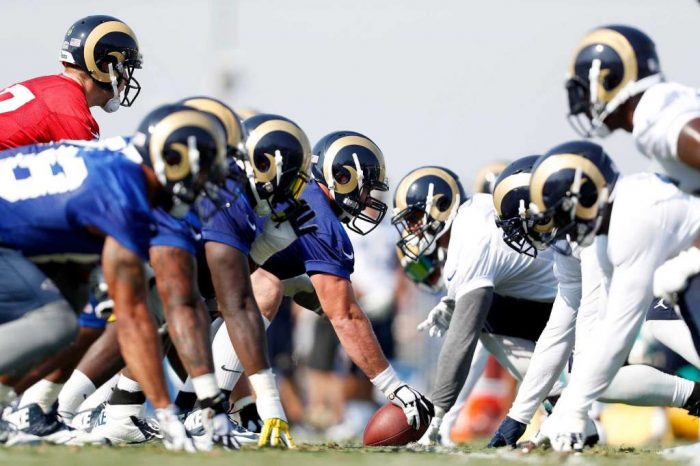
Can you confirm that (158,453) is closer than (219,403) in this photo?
Yes

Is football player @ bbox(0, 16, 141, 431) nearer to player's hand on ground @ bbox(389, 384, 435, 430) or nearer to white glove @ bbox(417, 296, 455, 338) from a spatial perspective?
player's hand on ground @ bbox(389, 384, 435, 430)

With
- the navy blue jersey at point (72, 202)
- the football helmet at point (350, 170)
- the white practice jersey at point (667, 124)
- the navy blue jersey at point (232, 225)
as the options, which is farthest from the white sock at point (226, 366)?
the white practice jersey at point (667, 124)

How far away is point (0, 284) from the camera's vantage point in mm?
6332

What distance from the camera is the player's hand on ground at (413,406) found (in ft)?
27.5

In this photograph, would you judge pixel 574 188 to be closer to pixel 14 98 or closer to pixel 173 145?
pixel 173 145

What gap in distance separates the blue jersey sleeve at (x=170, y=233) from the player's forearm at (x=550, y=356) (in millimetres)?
2666

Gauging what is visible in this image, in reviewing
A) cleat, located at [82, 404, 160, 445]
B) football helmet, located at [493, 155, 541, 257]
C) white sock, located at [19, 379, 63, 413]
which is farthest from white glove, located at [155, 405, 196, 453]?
football helmet, located at [493, 155, 541, 257]

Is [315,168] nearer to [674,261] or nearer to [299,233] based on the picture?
[299,233]

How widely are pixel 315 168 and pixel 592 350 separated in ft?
10.00

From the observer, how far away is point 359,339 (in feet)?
27.7

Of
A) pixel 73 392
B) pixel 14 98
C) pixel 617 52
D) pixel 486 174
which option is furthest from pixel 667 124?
pixel 486 174

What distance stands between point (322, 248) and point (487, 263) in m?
1.14

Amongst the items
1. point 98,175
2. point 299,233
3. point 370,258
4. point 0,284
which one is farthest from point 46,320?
point 370,258

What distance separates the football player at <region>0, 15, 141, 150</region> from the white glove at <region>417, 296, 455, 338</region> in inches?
103
